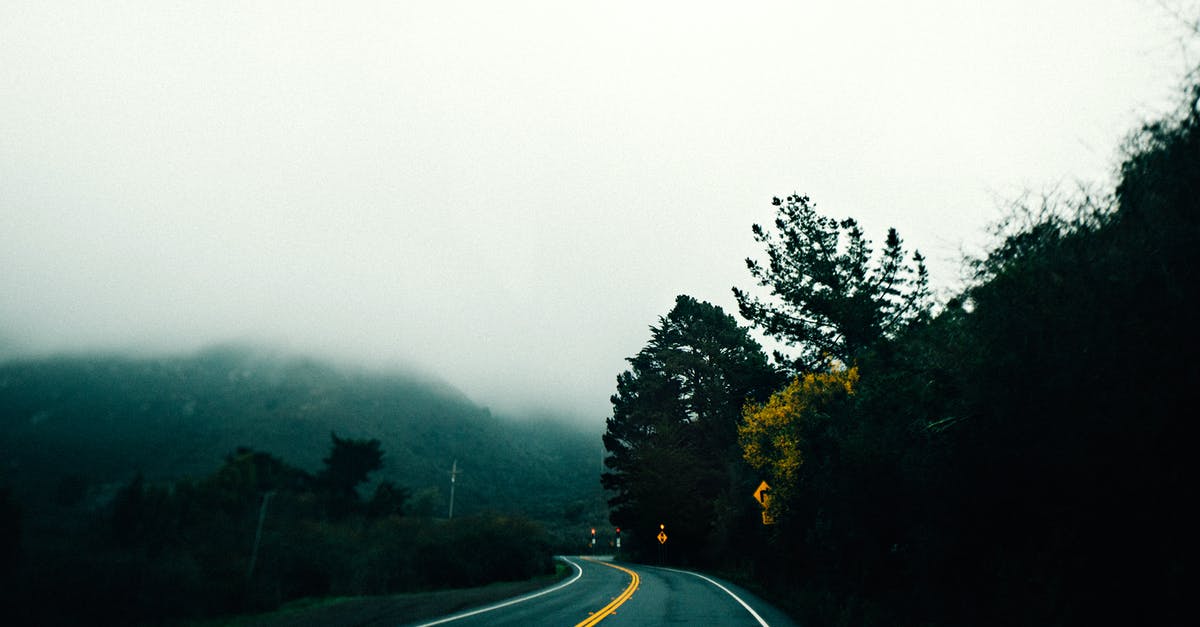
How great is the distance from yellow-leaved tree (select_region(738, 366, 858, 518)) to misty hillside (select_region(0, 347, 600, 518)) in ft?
72.1

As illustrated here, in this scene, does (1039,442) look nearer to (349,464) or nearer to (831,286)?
(831,286)

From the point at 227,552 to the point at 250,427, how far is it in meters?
48.1

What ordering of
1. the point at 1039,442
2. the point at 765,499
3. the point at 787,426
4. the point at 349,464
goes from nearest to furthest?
the point at 1039,442 → the point at 765,499 → the point at 787,426 → the point at 349,464

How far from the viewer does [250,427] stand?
59.4m

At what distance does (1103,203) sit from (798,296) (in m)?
17.2

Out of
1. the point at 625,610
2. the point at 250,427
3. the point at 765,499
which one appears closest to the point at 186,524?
the point at 625,610

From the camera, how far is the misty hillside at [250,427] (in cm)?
2147

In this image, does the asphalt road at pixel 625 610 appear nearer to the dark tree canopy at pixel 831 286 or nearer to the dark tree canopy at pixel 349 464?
the dark tree canopy at pixel 831 286

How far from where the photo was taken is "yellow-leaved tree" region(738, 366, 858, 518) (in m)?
22.2

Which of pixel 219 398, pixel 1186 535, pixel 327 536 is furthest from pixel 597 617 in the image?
pixel 219 398

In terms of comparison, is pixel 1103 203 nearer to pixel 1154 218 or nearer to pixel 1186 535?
pixel 1154 218

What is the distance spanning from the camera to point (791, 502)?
68.4ft

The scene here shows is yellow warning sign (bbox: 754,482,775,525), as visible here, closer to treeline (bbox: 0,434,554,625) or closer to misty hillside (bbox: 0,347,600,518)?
treeline (bbox: 0,434,554,625)

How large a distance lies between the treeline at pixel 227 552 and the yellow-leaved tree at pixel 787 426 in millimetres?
13242
